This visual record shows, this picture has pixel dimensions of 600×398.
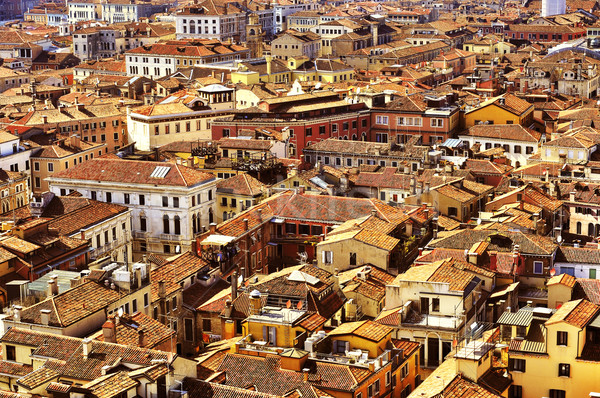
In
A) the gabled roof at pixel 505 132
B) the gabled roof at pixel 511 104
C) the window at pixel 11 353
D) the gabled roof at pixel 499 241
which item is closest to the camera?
the window at pixel 11 353

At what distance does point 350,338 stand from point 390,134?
5260 centimetres

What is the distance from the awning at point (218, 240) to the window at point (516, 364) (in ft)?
63.9

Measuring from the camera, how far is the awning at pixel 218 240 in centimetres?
5588

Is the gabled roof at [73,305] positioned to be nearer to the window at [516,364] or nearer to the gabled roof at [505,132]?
the window at [516,364]

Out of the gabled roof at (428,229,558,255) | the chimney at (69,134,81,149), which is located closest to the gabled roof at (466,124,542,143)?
the chimney at (69,134,81,149)

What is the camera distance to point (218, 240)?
56344mm

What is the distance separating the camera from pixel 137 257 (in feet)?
214

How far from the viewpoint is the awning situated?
55875 millimetres

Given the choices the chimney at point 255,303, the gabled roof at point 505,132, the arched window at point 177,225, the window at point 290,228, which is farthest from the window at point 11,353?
the gabled roof at point 505,132

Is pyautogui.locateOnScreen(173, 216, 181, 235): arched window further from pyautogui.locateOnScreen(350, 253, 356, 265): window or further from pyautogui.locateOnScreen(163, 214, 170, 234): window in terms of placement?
pyautogui.locateOnScreen(350, 253, 356, 265): window

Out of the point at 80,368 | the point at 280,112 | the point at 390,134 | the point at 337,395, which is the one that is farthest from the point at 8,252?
the point at 390,134

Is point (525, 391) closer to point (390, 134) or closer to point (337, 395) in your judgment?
point (337, 395)

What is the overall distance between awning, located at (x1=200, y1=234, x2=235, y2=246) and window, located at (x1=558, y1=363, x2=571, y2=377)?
20.7m

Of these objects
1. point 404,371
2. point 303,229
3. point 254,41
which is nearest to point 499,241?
point 404,371
